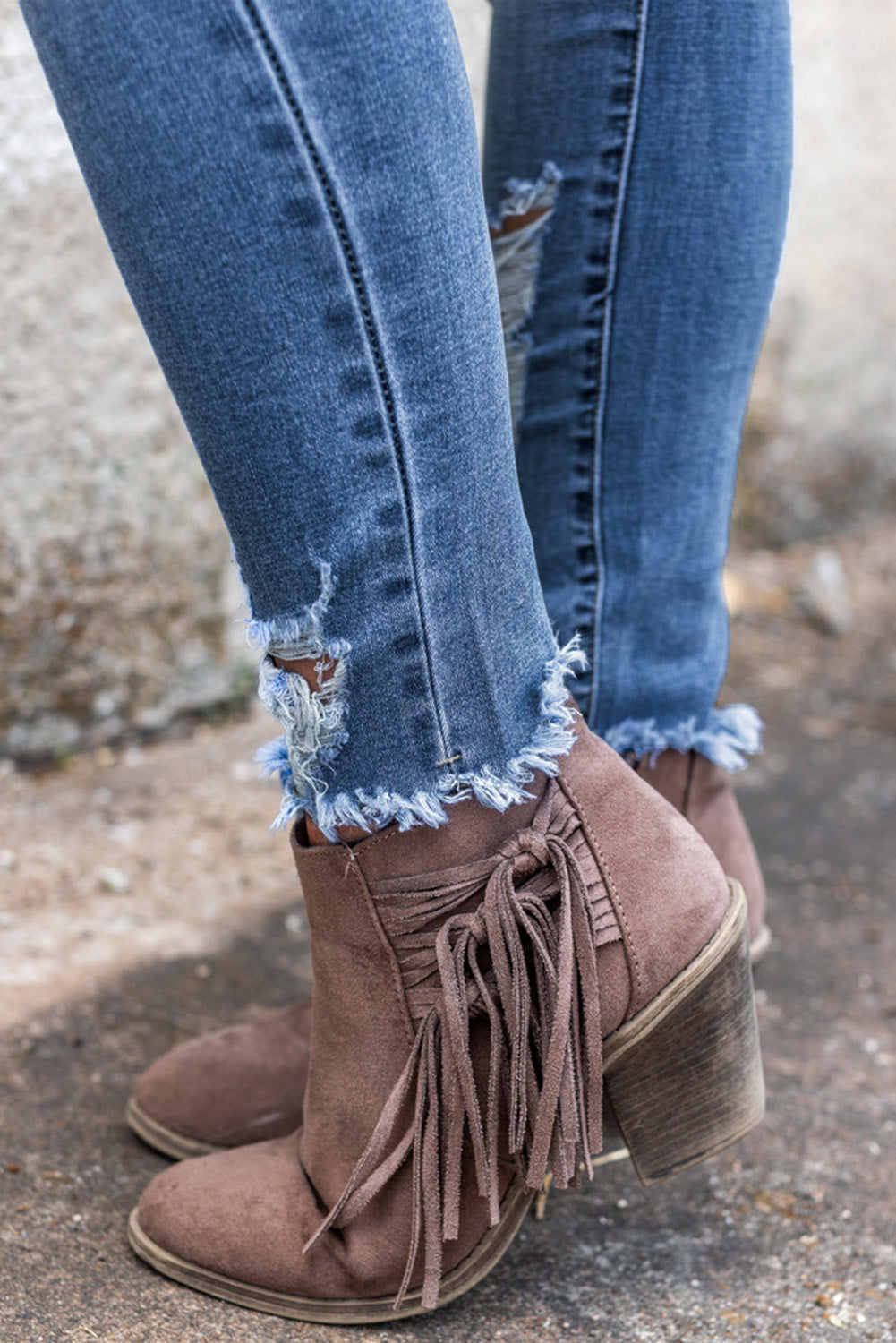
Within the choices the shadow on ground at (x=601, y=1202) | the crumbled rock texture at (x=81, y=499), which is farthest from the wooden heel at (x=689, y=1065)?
the crumbled rock texture at (x=81, y=499)

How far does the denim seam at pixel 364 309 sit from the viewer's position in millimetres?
520

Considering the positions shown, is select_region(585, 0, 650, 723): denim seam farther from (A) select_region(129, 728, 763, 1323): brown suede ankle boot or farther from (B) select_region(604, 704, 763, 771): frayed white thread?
(A) select_region(129, 728, 763, 1323): brown suede ankle boot

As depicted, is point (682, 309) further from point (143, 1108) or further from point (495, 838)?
point (143, 1108)

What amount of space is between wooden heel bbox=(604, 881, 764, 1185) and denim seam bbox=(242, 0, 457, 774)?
0.21 m

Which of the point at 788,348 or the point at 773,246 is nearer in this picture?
the point at 773,246

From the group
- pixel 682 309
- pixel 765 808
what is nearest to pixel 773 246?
pixel 682 309

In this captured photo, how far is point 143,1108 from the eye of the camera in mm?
848

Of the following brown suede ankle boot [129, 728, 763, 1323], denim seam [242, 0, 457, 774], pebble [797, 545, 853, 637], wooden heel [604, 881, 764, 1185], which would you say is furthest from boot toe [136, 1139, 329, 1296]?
pebble [797, 545, 853, 637]

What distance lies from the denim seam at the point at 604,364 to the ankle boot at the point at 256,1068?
0.37 feet

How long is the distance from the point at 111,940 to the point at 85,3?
2.98 ft

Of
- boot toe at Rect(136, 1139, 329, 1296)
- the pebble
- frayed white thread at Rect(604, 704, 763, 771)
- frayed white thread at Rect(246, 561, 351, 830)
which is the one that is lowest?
the pebble

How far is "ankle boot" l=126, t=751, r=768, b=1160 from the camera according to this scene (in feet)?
2.75

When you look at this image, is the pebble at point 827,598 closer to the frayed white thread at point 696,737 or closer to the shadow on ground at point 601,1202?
the shadow on ground at point 601,1202

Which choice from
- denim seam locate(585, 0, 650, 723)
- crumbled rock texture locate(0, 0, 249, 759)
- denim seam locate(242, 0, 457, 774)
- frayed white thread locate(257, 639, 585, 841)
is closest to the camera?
denim seam locate(242, 0, 457, 774)
